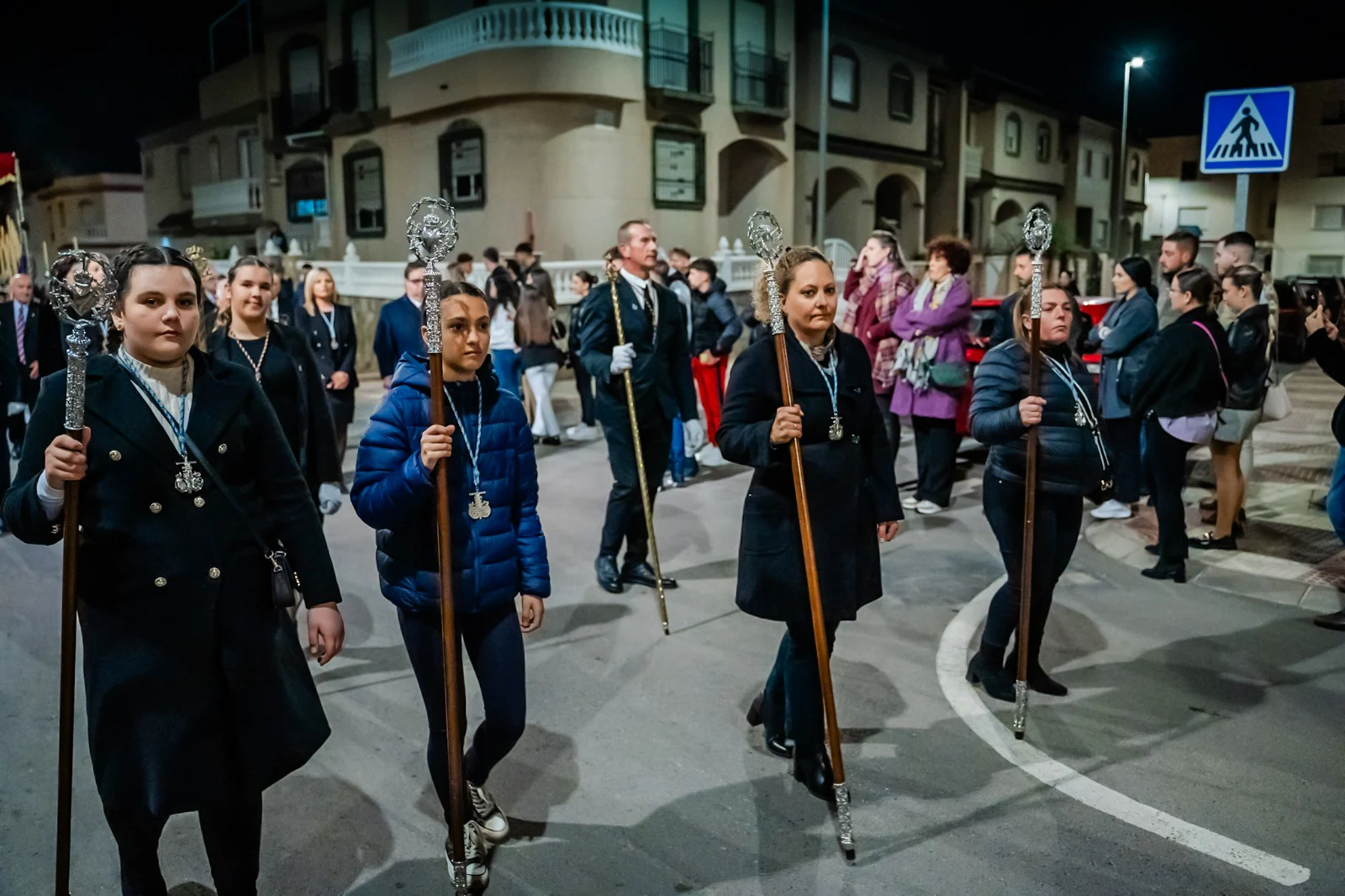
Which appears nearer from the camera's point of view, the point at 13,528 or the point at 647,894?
the point at 13,528

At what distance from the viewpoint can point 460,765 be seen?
10.7 feet

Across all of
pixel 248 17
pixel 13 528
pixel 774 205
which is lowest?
pixel 13 528

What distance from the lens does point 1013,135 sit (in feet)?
126

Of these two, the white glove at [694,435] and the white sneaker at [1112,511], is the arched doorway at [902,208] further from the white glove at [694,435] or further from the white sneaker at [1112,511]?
the white sneaker at [1112,511]

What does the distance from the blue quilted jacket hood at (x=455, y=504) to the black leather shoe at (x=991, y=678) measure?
2458mm

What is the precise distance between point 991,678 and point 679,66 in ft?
68.2

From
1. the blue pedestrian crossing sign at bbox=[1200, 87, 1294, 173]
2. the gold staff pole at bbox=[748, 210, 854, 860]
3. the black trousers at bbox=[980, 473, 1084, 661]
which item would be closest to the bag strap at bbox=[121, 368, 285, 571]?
the gold staff pole at bbox=[748, 210, 854, 860]

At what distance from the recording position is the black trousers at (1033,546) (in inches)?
187

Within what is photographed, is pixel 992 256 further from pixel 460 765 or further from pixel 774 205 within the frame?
pixel 460 765

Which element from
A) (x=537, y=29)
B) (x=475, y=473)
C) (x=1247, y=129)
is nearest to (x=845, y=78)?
(x=537, y=29)

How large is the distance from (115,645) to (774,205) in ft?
81.8

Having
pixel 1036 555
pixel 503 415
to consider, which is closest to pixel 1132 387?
pixel 1036 555

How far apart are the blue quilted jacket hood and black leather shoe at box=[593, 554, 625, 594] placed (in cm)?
305

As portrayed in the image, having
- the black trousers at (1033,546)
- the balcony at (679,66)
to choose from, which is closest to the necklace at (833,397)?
the black trousers at (1033,546)
